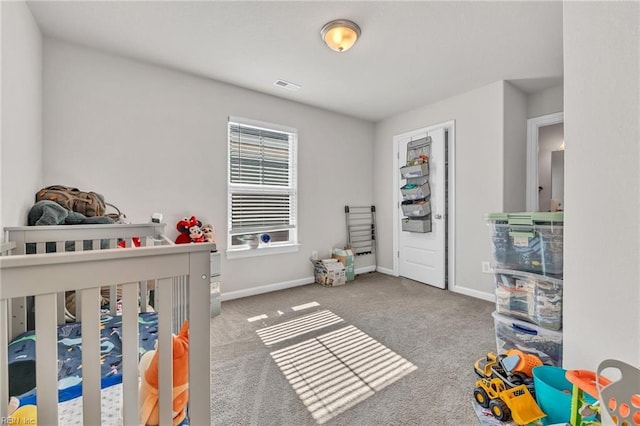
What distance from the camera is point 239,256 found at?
3279mm

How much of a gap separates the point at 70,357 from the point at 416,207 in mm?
3621

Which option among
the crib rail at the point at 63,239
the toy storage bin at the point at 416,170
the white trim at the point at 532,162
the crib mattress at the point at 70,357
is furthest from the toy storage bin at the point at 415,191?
the crib mattress at the point at 70,357

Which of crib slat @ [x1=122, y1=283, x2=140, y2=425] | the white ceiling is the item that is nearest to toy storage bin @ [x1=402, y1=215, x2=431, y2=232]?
the white ceiling

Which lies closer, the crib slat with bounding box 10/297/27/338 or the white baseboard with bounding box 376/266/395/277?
the crib slat with bounding box 10/297/27/338

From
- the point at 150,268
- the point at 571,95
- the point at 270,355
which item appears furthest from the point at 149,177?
the point at 571,95

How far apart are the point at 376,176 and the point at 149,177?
321 centimetres

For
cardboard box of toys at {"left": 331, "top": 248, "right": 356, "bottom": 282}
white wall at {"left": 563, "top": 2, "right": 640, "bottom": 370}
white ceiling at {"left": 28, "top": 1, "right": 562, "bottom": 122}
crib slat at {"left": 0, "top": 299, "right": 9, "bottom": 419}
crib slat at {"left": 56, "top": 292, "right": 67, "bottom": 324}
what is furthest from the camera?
cardboard box of toys at {"left": 331, "top": 248, "right": 356, "bottom": 282}

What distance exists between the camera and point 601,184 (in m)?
1.21

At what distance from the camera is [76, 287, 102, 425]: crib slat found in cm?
73

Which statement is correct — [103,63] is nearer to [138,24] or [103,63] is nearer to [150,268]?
[138,24]

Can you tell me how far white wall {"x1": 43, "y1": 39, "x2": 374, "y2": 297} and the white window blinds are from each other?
0.13 m

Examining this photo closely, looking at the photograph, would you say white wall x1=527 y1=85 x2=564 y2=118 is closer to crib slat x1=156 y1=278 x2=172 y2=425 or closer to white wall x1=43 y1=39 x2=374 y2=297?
white wall x1=43 y1=39 x2=374 y2=297

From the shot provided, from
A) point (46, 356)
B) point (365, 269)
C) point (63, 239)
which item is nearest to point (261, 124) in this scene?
point (63, 239)

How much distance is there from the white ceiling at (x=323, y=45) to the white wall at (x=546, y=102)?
0.37 feet
